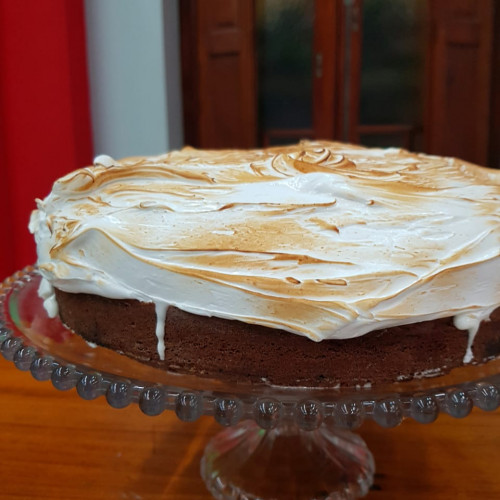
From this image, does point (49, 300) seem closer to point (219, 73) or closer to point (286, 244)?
point (286, 244)

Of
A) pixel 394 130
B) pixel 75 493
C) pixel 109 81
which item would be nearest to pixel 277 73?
pixel 394 130

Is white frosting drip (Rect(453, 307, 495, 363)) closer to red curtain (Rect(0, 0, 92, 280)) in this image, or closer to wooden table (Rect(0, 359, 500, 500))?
wooden table (Rect(0, 359, 500, 500))

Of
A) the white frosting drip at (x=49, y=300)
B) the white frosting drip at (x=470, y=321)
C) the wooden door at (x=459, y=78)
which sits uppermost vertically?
the wooden door at (x=459, y=78)

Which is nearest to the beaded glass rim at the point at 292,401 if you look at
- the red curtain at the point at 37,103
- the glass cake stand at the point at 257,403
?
the glass cake stand at the point at 257,403

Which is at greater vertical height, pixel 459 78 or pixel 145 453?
pixel 459 78

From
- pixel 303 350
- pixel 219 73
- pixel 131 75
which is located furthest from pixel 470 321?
pixel 219 73

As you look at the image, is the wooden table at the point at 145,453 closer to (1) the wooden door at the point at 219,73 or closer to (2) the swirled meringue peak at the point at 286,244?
(2) the swirled meringue peak at the point at 286,244

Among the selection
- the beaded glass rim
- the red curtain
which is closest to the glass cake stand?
the beaded glass rim
